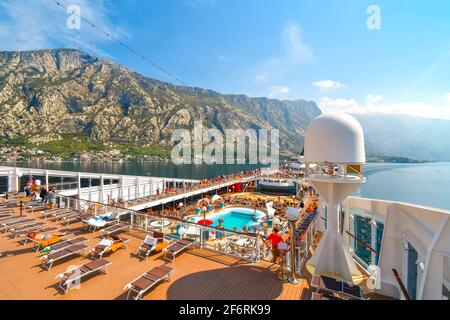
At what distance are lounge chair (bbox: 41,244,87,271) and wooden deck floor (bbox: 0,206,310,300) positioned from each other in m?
0.17

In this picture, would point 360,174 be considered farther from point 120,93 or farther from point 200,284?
point 120,93

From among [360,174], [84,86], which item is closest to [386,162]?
[360,174]

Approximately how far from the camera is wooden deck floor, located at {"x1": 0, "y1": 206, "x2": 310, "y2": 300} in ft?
16.2

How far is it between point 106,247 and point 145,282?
8.81 ft

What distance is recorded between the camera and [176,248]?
694cm

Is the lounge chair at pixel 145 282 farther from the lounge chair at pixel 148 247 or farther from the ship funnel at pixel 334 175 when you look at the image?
the ship funnel at pixel 334 175

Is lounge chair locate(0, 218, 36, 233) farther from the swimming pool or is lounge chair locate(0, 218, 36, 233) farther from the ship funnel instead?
the swimming pool

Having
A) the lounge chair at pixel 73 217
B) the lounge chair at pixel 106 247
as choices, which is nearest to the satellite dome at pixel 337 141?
the lounge chair at pixel 106 247

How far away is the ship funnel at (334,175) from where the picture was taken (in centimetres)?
569

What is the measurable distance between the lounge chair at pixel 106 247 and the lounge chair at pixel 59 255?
432mm

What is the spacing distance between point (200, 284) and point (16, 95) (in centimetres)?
17308
